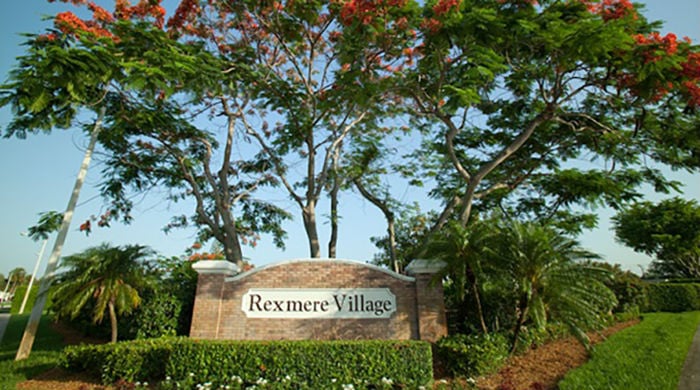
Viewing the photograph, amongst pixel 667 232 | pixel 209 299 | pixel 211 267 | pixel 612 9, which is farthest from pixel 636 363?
pixel 667 232

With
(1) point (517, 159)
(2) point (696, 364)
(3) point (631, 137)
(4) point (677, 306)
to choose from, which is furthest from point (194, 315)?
(4) point (677, 306)

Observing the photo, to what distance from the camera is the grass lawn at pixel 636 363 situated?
5.75 meters

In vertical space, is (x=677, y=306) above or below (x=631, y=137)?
below

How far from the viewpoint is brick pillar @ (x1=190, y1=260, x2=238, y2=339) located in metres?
8.46

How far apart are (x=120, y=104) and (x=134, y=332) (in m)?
6.87

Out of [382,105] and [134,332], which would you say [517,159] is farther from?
[134,332]

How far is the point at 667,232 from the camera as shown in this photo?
28500 millimetres

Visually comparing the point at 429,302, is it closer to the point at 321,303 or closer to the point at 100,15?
the point at 321,303

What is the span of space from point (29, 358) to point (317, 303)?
23.6ft

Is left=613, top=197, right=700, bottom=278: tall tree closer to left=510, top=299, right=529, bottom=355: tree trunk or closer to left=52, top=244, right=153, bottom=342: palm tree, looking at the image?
left=510, top=299, right=529, bottom=355: tree trunk

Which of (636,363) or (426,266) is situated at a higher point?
(426,266)

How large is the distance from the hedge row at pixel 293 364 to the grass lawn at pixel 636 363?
2604mm

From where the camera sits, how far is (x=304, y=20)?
1089cm

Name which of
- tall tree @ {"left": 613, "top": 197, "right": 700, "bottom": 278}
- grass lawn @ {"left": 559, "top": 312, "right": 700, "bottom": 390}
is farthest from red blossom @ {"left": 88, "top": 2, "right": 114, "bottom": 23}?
tall tree @ {"left": 613, "top": 197, "right": 700, "bottom": 278}
